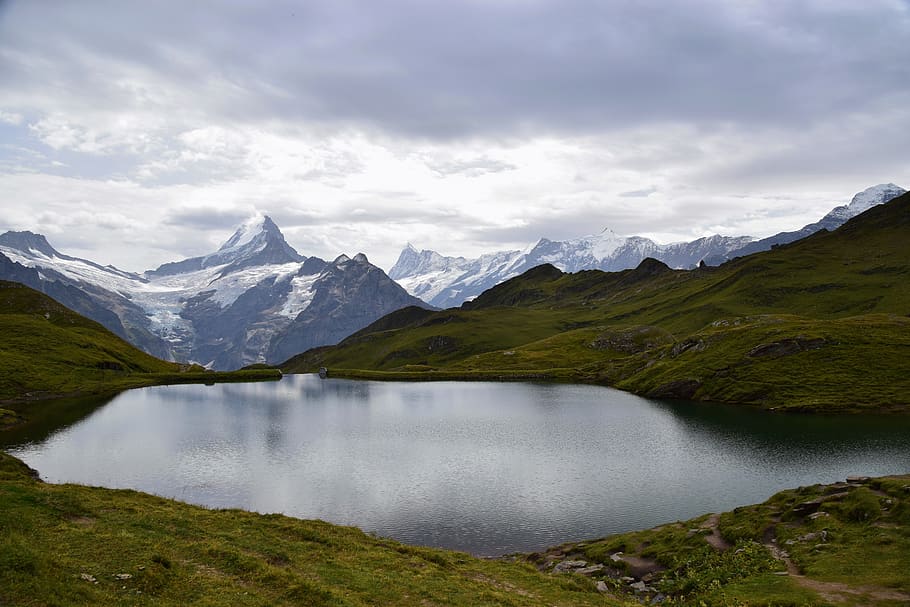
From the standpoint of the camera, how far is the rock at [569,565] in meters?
42.7

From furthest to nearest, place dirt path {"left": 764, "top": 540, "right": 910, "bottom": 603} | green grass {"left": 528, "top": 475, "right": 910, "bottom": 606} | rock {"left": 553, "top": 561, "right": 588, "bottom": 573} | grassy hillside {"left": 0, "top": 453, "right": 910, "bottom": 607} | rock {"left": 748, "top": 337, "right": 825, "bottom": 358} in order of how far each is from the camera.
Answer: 1. rock {"left": 748, "top": 337, "right": 825, "bottom": 358}
2. rock {"left": 553, "top": 561, "right": 588, "bottom": 573}
3. green grass {"left": 528, "top": 475, "right": 910, "bottom": 606}
4. dirt path {"left": 764, "top": 540, "right": 910, "bottom": 603}
5. grassy hillside {"left": 0, "top": 453, "right": 910, "bottom": 607}

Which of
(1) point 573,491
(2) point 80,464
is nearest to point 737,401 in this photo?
(1) point 573,491

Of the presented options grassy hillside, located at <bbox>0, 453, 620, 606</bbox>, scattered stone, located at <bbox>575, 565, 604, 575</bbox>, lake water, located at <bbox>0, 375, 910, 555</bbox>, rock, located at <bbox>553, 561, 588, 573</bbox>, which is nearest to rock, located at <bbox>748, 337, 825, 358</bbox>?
lake water, located at <bbox>0, 375, 910, 555</bbox>

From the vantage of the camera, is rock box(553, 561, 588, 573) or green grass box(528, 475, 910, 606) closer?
green grass box(528, 475, 910, 606)

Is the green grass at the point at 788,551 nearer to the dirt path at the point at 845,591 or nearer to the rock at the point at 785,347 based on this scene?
the dirt path at the point at 845,591

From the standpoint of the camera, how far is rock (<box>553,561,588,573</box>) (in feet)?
140

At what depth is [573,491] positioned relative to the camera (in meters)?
65.7

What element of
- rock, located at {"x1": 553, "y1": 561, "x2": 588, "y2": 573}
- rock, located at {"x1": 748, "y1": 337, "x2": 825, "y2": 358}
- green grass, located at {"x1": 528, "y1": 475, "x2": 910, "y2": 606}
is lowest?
rock, located at {"x1": 553, "y1": 561, "x2": 588, "y2": 573}

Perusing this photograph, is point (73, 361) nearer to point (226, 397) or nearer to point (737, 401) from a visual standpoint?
point (226, 397)

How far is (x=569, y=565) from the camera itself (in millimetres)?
43406

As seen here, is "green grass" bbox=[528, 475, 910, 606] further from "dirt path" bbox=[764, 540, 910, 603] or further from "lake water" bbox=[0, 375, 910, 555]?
"lake water" bbox=[0, 375, 910, 555]

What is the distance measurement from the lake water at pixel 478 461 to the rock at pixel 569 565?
25.2ft

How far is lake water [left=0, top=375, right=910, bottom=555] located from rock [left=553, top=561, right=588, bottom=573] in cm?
769

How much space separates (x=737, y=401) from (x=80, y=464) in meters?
137
